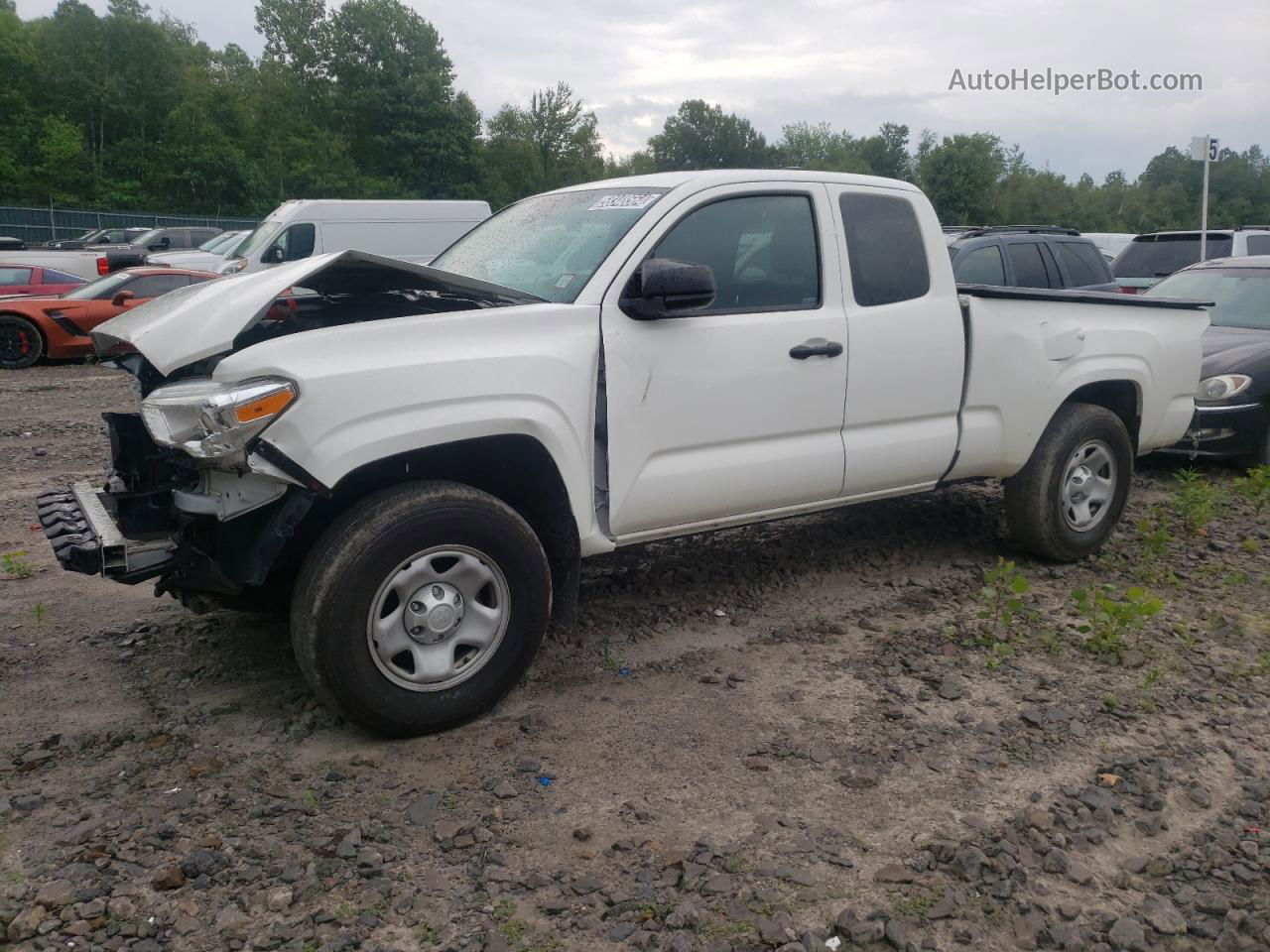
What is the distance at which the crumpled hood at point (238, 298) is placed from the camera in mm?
3525

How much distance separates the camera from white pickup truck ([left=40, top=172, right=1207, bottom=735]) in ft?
11.5

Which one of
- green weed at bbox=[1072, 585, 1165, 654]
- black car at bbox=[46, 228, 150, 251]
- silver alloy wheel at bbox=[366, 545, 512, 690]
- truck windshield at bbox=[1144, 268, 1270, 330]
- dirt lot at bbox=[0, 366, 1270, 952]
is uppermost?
black car at bbox=[46, 228, 150, 251]

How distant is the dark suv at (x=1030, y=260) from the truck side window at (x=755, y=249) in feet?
19.9

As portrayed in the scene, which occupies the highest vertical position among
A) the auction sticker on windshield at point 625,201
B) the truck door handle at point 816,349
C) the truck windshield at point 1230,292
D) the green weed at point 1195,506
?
the auction sticker on windshield at point 625,201

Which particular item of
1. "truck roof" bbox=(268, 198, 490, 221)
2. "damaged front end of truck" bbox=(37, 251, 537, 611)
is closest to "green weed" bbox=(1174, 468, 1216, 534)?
"damaged front end of truck" bbox=(37, 251, 537, 611)

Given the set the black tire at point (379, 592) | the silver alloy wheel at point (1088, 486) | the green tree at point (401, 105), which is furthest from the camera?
the green tree at point (401, 105)

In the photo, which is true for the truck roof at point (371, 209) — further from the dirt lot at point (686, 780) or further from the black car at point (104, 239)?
the black car at point (104, 239)

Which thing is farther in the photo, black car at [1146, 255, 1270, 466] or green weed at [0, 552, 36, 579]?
black car at [1146, 255, 1270, 466]

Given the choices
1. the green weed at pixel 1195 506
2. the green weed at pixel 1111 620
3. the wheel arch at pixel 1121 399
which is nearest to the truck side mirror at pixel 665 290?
the green weed at pixel 1111 620

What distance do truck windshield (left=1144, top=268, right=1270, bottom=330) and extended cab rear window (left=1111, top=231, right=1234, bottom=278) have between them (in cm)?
484

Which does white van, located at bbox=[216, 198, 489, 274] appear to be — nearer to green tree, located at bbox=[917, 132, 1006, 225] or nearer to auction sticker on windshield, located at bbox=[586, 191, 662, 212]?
auction sticker on windshield, located at bbox=[586, 191, 662, 212]

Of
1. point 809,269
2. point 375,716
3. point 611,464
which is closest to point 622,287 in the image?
point 611,464

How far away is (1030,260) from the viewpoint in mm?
11016

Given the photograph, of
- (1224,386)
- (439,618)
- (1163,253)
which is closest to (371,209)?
(1163,253)
